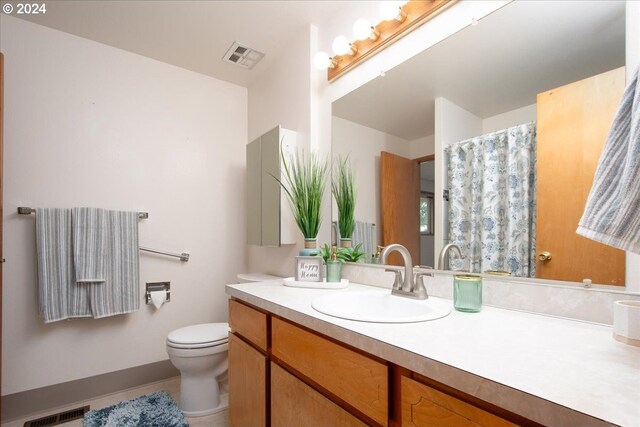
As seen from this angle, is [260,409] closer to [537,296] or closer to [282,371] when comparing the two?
[282,371]

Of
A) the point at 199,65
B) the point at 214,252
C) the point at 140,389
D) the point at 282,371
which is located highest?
the point at 199,65

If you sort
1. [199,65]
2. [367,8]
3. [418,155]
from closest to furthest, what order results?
[418,155]
[367,8]
[199,65]

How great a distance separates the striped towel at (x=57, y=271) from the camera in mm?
1726

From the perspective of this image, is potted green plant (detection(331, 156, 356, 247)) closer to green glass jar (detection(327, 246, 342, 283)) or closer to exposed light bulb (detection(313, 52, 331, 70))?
green glass jar (detection(327, 246, 342, 283))

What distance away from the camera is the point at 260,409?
3.83 feet

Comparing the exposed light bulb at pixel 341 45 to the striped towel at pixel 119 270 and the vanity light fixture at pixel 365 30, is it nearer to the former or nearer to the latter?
the vanity light fixture at pixel 365 30

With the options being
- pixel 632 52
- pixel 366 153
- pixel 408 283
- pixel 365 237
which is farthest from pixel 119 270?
pixel 632 52

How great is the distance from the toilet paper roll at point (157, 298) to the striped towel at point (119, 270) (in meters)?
0.10

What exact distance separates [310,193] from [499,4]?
1.11 meters

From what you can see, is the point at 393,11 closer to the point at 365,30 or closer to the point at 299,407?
the point at 365,30

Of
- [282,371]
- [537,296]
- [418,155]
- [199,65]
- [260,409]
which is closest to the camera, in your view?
[537,296]

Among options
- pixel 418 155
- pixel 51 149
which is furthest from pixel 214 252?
pixel 418 155

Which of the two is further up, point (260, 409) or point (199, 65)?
point (199, 65)

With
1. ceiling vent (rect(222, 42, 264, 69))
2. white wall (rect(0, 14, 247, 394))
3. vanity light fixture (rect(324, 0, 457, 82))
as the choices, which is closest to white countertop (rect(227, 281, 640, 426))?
vanity light fixture (rect(324, 0, 457, 82))
